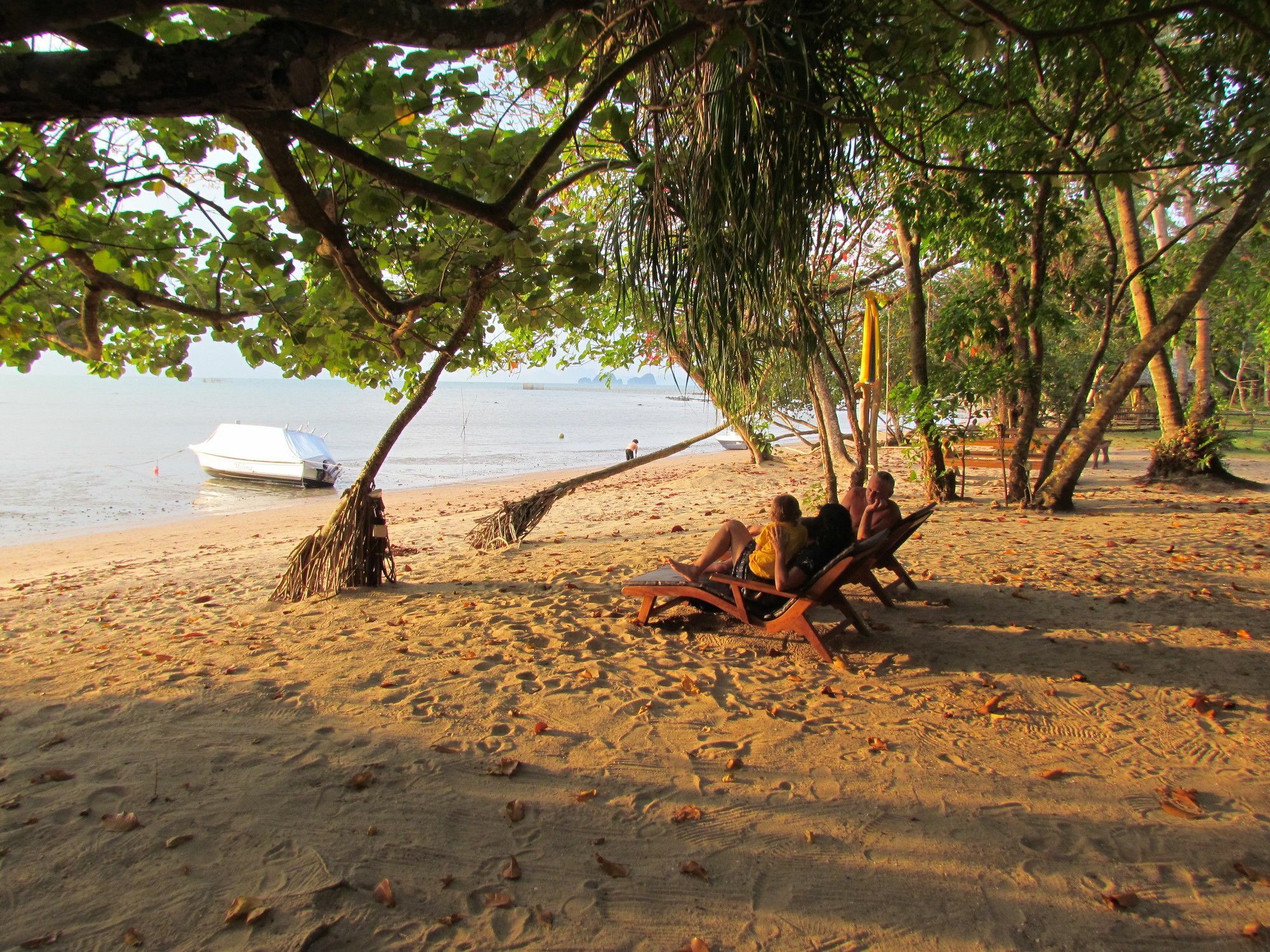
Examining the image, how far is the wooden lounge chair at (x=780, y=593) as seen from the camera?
4406 mm

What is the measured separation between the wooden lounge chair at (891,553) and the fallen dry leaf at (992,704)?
107 cm

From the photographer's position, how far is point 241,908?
233cm

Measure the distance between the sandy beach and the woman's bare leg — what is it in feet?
1.17

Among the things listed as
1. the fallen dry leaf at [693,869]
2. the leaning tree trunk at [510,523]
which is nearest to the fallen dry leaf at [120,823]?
the fallen dry leaf at [693,869]

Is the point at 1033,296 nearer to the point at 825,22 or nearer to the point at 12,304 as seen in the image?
the point at 825,22

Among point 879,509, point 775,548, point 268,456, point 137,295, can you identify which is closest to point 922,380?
point 879,509

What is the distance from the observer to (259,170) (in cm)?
440

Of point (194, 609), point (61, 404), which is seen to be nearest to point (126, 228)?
point (194, 609)

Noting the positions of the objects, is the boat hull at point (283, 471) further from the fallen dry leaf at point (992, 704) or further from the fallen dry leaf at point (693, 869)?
the fallen dry leaf at point (693, 869)

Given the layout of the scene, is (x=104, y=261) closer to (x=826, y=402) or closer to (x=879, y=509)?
(x=879, y=509)

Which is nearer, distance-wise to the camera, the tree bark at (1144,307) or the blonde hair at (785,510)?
the blonde hair at (785,510)

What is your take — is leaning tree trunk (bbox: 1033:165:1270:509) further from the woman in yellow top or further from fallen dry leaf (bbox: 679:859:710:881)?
fallen dry leaf (bbox: 679:859:710:881)

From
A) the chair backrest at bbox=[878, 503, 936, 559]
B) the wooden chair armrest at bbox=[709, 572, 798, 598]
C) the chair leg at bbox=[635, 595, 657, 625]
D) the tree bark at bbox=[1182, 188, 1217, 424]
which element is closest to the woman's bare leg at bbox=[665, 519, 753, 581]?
the chair leg at bbox=[635, 595, 657, 625]

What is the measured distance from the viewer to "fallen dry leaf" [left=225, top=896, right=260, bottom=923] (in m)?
2.30
